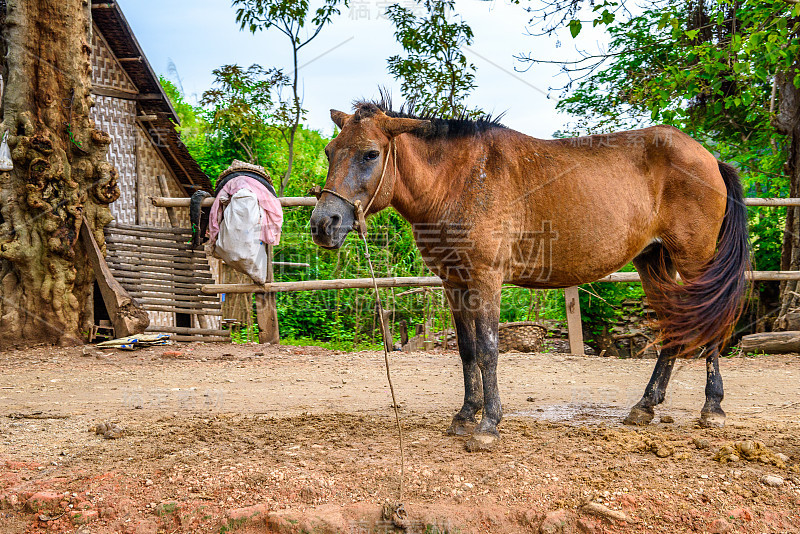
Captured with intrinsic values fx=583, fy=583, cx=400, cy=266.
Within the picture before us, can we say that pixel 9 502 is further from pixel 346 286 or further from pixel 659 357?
pixel 346 286

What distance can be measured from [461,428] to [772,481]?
1.64 metres

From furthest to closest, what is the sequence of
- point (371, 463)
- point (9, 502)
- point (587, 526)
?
point (371, 463) < point (9, 502) < point (587, 526)

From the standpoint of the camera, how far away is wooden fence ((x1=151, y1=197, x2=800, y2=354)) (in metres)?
7.40

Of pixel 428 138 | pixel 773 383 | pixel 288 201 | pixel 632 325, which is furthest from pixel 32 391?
pixel 632 325

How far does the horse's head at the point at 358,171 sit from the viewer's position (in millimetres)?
3205

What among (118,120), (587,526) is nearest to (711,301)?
(587,526)

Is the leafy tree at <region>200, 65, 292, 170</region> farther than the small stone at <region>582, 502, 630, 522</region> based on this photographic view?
Yes

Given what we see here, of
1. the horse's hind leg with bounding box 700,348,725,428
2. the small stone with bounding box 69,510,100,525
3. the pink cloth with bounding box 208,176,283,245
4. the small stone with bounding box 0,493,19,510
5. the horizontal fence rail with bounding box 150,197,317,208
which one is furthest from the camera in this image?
the horizontal fence rail with bounding box 150,197,317,208

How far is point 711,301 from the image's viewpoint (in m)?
3.91

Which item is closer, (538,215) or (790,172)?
(538,215)

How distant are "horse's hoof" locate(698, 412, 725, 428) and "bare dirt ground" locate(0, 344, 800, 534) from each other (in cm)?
7

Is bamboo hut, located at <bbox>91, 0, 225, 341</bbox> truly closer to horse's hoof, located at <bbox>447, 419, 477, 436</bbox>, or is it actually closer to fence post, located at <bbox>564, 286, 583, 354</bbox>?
fence post, located at <bbox>564, 286, 583, 354</bbox>

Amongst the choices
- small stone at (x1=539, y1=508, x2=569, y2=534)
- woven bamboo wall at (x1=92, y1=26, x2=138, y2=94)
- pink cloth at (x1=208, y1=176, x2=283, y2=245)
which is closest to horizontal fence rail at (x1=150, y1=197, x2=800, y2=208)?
pink cloth at (x1=208, y1=176, x2=283, y2=245)

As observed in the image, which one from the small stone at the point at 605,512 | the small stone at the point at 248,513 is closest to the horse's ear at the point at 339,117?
the small stone at the point at 248,513
